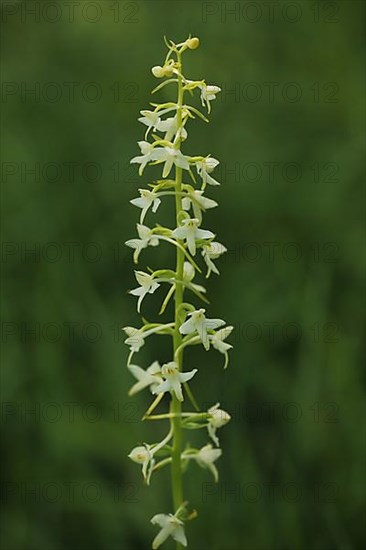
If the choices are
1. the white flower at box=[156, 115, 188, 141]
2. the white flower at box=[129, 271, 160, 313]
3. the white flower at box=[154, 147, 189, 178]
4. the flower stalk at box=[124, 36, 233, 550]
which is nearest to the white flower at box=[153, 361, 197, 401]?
the flower stalk at box=[124, 36, 233, 550]

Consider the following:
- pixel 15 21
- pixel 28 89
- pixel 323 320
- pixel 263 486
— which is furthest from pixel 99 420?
→ pixel 15 21

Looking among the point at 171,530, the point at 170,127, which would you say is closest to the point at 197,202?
the point at 170,127

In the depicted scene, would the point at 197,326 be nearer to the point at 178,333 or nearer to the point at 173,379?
the point at 178,333

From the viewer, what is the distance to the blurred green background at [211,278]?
4895mm

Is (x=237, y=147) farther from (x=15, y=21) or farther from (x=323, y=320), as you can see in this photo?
(x=15, y=21)

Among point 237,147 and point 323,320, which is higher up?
point 237,147

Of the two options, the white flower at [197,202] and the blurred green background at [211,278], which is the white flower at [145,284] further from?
the blurred green background at [211,278]

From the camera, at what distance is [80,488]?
16.4 ft

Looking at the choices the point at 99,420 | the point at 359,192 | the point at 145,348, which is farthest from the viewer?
the point at 359,192

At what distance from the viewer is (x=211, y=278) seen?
628 cm

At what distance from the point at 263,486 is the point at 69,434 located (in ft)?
4.18

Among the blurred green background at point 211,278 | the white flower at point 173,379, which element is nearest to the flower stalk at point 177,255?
the white flower at point 173,379

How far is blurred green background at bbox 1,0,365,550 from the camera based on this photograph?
4.89 meters

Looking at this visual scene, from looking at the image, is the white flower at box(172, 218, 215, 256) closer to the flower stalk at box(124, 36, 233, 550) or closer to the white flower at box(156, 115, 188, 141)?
the flower stalk at box(124, 36, 233, 550)
